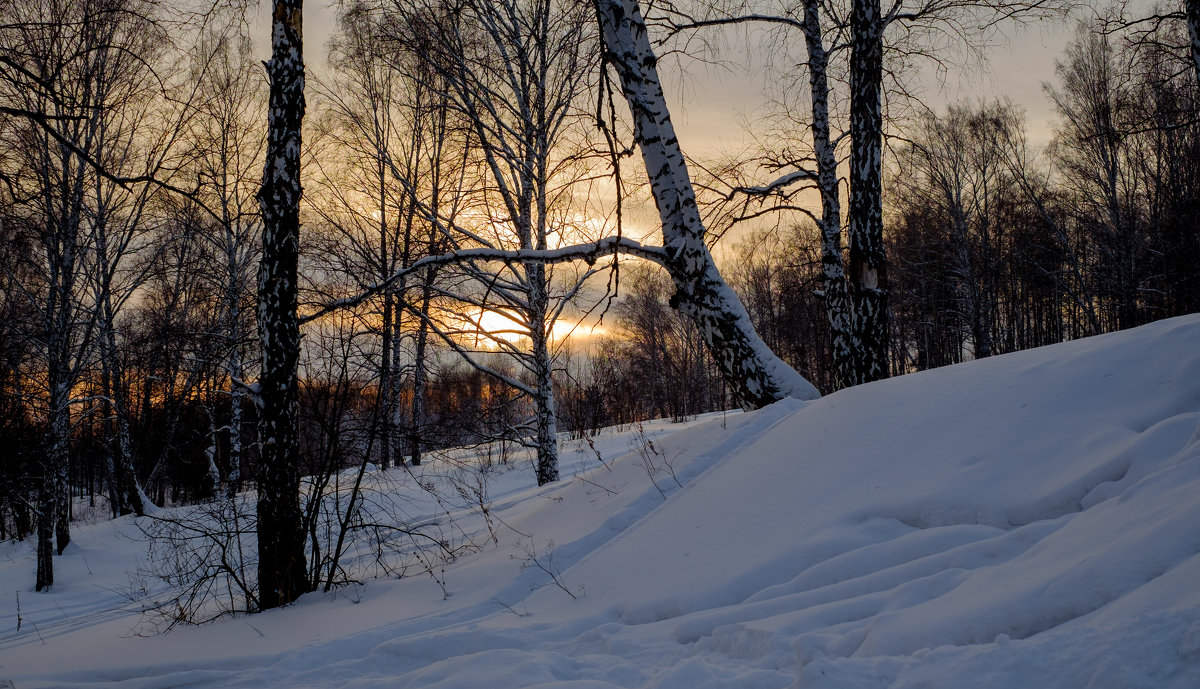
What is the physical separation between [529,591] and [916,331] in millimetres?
33020

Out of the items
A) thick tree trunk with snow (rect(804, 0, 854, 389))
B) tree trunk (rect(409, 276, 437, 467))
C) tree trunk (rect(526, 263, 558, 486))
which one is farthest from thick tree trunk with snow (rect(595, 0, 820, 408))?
tree trunk (rect(409, 276, 437, 467))

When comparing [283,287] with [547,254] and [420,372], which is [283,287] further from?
[420,372]

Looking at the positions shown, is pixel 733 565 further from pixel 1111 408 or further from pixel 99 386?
pixel 99 386

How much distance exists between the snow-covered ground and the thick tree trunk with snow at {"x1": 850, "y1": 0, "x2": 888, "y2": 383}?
5.65 feet

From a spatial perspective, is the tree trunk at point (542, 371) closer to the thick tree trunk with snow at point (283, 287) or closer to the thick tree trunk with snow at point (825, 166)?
the thick tree trunk with snow at point (825, 166)

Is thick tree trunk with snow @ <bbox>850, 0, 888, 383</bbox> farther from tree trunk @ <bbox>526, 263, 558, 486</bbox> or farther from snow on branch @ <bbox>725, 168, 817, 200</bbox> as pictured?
tree trunk @ <bbox>526, 263, 558, 486</bbox>

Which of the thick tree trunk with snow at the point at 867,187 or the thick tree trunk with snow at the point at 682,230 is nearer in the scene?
the thick tree trunk with snow at the point at 682,230

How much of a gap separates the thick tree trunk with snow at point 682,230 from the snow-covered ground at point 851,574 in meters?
0.89

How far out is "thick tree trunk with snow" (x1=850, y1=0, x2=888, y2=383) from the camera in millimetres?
5566

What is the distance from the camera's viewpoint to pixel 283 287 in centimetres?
432

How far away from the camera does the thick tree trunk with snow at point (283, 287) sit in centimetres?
418

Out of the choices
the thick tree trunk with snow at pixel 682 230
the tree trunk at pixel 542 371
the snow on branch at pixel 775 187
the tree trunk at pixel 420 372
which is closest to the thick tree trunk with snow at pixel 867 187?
the thick tree trunk with snow at pixel 682 230

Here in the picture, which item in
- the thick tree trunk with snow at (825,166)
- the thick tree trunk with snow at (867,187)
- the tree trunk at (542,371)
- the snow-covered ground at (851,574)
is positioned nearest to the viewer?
the snow-covered ground at (851,574)

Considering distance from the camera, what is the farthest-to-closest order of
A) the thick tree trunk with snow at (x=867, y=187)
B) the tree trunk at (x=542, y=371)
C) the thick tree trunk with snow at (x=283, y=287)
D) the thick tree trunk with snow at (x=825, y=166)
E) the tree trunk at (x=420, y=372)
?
the tree trunk at (x=542, y=371) → the tree trunk at (x=420, y=372) → the thick tree trunk with snow at (x=825, y=166) → the thick tree trunk with snow at (x=867, y=187) → the thick tree trunk with snow at (x=283, y=287)
